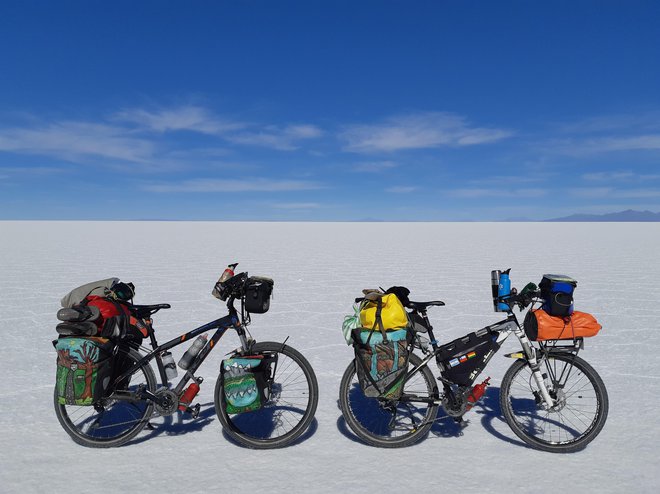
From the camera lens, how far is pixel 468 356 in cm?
351

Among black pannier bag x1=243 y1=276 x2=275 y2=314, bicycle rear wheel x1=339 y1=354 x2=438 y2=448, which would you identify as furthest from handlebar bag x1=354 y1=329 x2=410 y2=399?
black pannier bag x1=243 y1=276 x2=275 y2=314

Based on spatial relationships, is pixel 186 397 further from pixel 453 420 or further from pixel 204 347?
pixel 453 420

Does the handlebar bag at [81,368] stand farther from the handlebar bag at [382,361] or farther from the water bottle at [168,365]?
the handlebar bag at [382,361]

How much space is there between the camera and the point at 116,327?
10.9 feet

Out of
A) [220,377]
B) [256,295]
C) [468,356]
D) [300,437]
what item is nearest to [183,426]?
[220,377]

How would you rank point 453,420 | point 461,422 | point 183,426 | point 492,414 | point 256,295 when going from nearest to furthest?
point 256,295 < point 461,422 < point 183,426 < point 453,420 < point 492,414

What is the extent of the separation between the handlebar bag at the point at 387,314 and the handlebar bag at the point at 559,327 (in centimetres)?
96

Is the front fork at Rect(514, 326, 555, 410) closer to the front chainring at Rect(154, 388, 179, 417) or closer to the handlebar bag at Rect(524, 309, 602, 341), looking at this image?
the handlebar bag at Rect(524, 309, 602, 341)

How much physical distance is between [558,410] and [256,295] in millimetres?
2460

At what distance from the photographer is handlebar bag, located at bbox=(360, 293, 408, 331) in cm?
325

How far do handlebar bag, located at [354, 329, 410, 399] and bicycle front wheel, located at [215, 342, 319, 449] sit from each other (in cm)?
42

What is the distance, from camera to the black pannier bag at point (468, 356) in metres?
3.51

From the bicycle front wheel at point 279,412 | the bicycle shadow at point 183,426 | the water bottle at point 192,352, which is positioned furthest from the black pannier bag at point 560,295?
the water bottle at point 192,352

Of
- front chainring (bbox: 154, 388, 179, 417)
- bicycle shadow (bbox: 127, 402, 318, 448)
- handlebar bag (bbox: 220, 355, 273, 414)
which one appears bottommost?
bicycle shadow (bbox: 127, 402, 318, 448)
